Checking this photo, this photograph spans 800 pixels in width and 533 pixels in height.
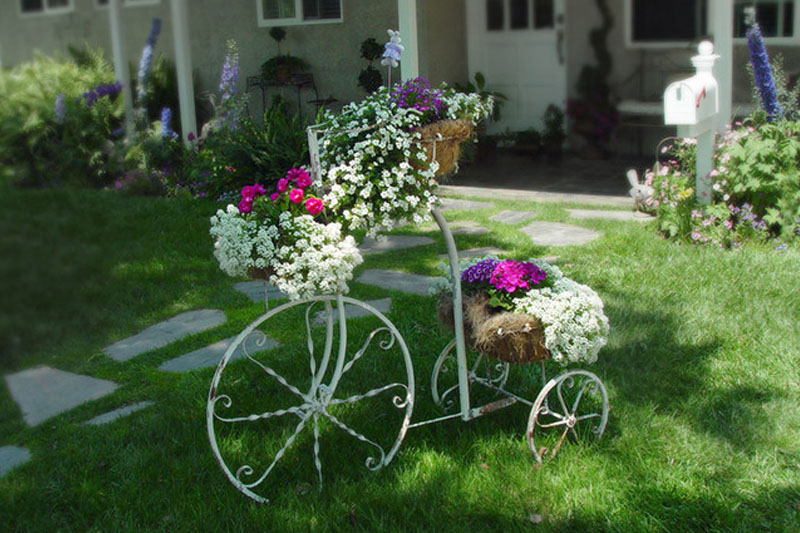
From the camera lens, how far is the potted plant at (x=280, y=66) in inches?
362

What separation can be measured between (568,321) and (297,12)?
24.5ft

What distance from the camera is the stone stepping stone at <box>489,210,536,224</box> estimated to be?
6.49 meters

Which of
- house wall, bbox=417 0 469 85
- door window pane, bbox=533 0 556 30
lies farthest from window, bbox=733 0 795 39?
house wall, bbox=417 0 469 85

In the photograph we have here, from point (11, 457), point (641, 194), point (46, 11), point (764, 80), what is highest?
point (46, 11)

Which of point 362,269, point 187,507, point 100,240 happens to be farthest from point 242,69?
point 100,240

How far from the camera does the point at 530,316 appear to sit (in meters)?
2.86

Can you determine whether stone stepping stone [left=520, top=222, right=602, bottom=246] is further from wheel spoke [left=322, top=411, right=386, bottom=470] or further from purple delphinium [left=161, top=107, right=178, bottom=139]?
purple delphinium [left=161, top=107, right=178, bottom=139]

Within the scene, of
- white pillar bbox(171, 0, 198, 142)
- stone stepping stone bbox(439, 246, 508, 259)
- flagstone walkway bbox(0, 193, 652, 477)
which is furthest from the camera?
white pillar bbox(171, 0, 198, 142)

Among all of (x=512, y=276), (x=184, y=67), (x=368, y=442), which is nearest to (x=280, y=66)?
(x=184, y=67)

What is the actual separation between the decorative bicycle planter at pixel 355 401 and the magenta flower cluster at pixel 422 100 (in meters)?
0.36

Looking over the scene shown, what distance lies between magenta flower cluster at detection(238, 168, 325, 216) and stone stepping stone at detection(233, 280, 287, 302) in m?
2.04

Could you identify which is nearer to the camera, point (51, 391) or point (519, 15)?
point (51, 391)

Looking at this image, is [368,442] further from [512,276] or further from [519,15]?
[519,15]

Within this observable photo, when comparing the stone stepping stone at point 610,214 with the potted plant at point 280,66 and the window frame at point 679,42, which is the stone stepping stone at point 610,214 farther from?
the potted plant at point 280,66
